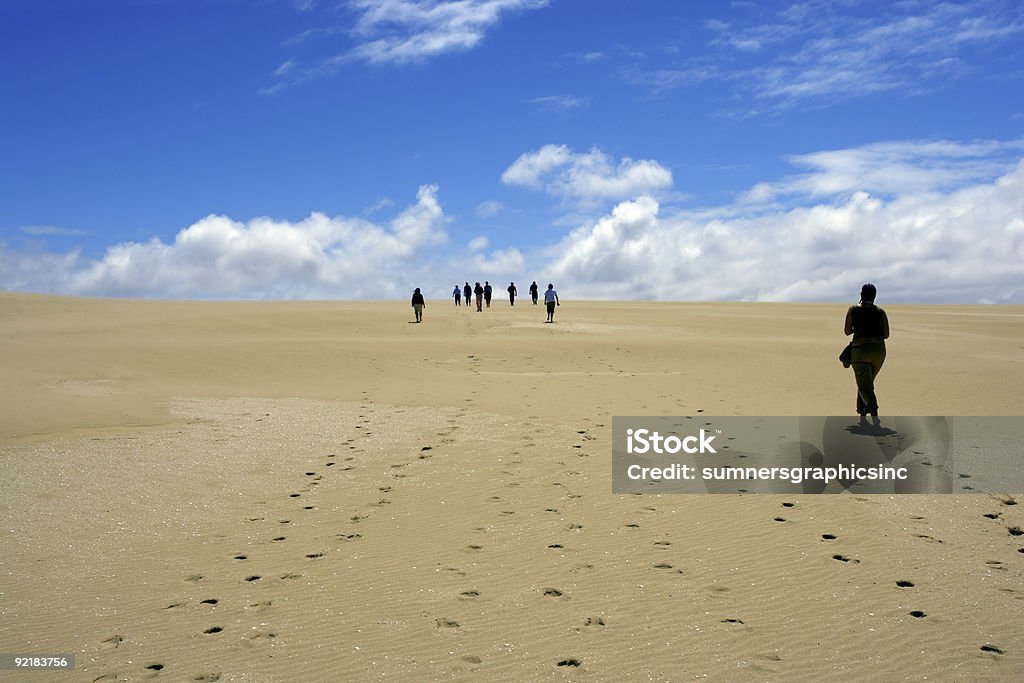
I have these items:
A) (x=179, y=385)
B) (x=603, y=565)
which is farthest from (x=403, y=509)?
(x=179, y=385)

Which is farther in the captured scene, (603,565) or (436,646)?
(603,565)

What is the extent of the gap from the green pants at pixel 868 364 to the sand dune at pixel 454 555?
8.14 feet

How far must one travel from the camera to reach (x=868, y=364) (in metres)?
11.0

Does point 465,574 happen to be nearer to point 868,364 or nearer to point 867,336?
point 868,364

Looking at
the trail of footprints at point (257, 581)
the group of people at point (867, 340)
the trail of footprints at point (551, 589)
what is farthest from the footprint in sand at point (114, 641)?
the group of people at point (867, 340)

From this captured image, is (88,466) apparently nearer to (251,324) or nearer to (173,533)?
(173,533)

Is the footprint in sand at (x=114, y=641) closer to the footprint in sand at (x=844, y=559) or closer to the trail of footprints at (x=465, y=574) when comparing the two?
the trail of footprints at (x=465, y=574)

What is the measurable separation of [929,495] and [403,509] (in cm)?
591

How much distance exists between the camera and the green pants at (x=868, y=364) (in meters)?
10.9

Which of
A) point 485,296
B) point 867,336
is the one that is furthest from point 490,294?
point 867,336

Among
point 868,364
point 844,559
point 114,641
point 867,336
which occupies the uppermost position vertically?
point 867,336

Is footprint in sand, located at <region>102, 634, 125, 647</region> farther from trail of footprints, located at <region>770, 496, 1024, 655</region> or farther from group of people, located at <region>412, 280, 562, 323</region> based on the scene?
group of people, located at <region>412, 280, 562, 323</region>

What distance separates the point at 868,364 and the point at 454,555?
25.8 feet

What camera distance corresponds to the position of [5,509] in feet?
24.7
